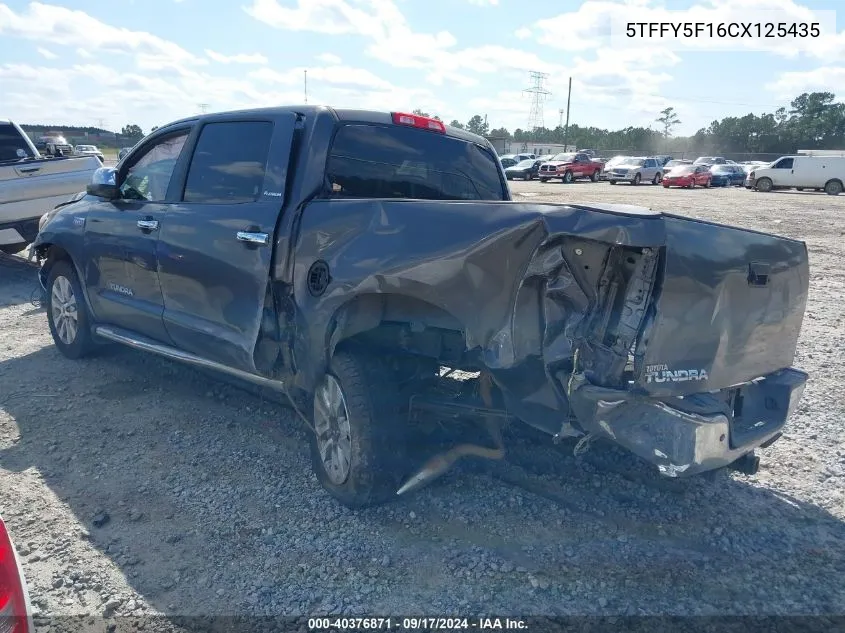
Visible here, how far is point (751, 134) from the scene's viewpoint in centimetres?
7688

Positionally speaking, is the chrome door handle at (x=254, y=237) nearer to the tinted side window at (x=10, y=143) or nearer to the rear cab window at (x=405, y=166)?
the rear cab window at (x=405, y=166)

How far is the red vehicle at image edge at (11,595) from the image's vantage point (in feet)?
6.21

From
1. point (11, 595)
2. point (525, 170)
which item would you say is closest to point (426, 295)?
point (11, 595)

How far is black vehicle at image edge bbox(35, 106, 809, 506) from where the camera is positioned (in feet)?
9.12

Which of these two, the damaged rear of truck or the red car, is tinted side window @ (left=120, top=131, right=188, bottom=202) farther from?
the red car

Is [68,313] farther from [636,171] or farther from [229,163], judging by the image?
[636,171]

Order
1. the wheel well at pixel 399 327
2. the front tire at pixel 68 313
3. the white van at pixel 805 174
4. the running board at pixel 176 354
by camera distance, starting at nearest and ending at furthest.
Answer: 1. the wheel well at pixel 399 327
2. the running board at pixel 176 354
3. the front tire at pixel 68 313
4. the white van at pixel 805 174

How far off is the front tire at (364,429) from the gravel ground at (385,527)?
0.18 metres

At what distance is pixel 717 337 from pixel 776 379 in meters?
0.75

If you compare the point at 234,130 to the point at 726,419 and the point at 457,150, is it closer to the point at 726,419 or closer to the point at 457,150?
the point at 457,150

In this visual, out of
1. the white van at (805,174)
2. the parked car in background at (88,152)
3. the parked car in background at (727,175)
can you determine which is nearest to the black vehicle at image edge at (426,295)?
the parked car in background at (88,152)

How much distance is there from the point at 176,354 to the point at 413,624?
2.72m

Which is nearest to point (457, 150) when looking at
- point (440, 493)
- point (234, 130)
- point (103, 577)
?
point (234, 130)

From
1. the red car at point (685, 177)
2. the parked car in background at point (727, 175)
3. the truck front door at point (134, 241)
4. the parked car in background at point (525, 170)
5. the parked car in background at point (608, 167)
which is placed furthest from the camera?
the parked car in background at point (525, 170)
